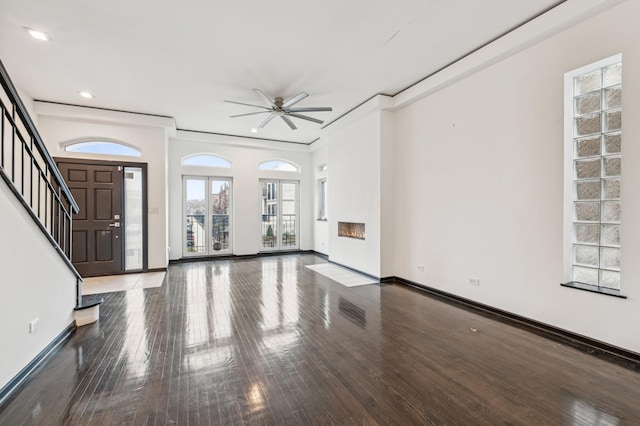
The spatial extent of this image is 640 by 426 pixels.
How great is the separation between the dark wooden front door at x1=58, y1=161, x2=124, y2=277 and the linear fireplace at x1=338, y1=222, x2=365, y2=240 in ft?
15.8

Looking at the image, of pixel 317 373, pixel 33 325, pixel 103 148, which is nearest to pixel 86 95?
pixel 103 148

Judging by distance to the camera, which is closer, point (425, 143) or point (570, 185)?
point (570, 185)

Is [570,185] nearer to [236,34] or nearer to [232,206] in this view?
[236,34]

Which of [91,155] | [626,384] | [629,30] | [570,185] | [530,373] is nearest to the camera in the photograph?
[626,384]

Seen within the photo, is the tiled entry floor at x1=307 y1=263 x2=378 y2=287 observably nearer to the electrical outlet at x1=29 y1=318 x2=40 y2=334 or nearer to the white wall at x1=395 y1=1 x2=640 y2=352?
the white wall at x1=395 y1=1 x2=640 y2=352

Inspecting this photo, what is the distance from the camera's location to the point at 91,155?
600 cm

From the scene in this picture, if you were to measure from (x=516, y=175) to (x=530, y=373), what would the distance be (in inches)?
88.5

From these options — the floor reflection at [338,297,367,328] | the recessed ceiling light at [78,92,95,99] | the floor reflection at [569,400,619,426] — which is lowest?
the floor reflection at [338,297,367,328]

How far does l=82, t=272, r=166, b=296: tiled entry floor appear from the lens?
502 centimetres

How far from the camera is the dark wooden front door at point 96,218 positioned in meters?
5.85

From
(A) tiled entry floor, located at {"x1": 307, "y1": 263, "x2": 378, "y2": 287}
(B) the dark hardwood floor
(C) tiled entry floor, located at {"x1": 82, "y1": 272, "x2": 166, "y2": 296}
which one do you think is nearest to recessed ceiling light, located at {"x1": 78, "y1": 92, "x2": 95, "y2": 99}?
(C) tiled entry floor, located at {"x1": 82, "y1": 272, "x2": 166, "y2": 296}

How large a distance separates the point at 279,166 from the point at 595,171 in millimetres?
7323

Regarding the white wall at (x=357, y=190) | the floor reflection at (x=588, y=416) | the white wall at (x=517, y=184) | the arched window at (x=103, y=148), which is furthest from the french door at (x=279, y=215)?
the floor reflection at (x=588, y=416)

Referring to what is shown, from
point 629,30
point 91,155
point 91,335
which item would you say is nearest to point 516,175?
point 629,30
